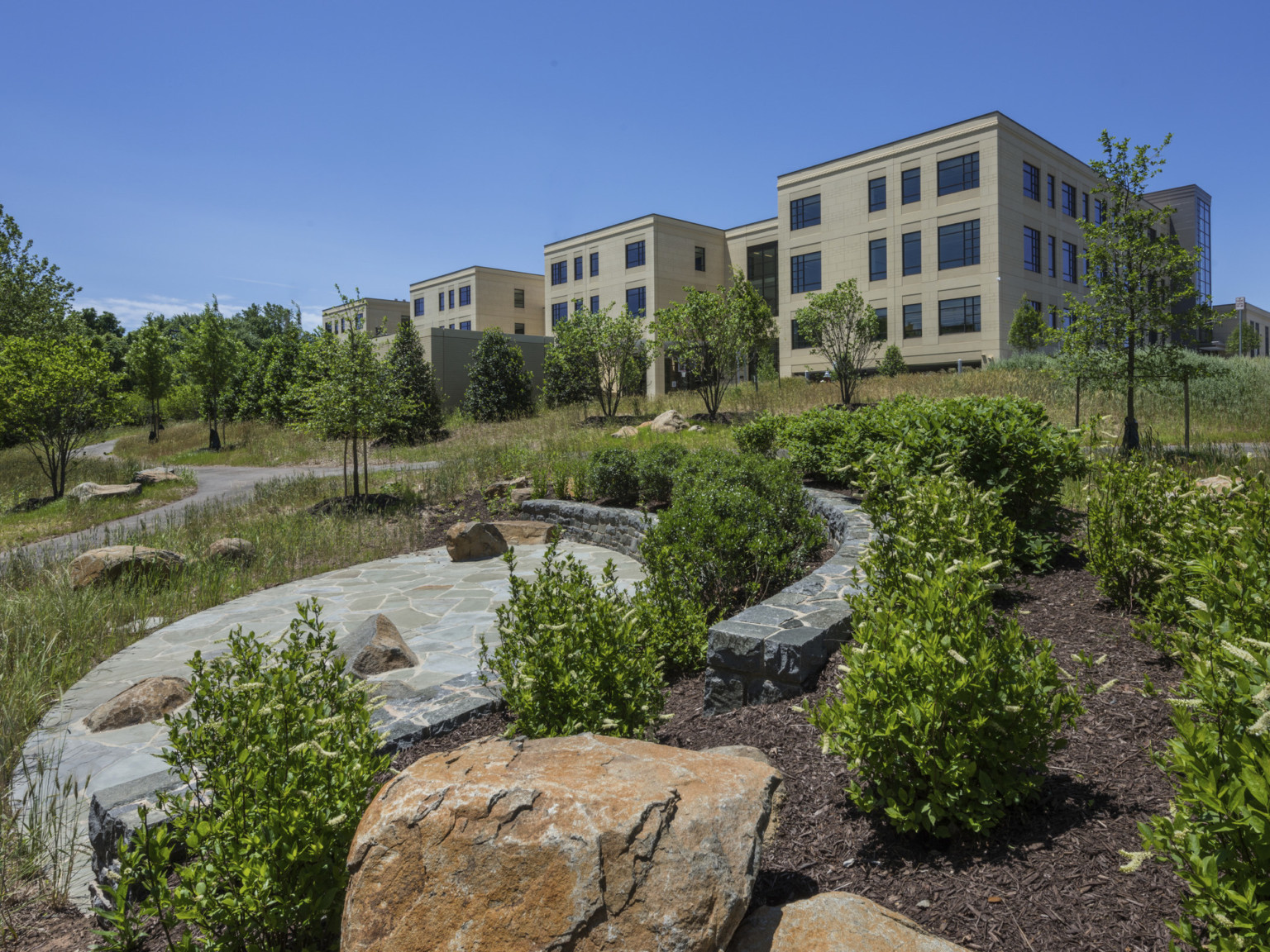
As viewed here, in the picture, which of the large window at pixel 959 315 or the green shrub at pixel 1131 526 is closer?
the green shrub at pixel 1131 526

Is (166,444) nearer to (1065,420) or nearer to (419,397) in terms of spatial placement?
(419,397)

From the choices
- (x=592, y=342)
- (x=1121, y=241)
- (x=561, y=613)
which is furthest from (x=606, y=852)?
(x=592, y=342)

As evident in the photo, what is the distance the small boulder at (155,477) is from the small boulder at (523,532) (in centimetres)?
1305

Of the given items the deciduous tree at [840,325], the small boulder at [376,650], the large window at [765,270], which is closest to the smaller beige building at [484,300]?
the large window at [765,270]

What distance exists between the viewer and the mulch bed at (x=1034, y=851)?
6.88ft

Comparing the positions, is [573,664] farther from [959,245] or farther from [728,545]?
[959,245]

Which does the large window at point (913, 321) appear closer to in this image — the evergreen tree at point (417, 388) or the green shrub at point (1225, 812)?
the evergreen tree at point (417, 388)

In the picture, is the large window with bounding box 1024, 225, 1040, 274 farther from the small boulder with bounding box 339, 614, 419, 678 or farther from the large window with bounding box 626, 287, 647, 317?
the small boulder with bounding box 339, 614, 419, 678

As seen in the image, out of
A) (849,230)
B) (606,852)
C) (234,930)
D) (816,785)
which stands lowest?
(816,785)

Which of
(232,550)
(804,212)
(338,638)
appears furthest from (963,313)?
(338,638)

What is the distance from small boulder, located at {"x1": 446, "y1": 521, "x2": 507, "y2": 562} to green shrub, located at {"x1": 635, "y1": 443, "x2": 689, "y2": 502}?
229cm

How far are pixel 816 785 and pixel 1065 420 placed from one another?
725 inches

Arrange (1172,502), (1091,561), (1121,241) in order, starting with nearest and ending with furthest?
(1172,502) < (1091,561) < (1121,241)

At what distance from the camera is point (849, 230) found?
35688 mm
